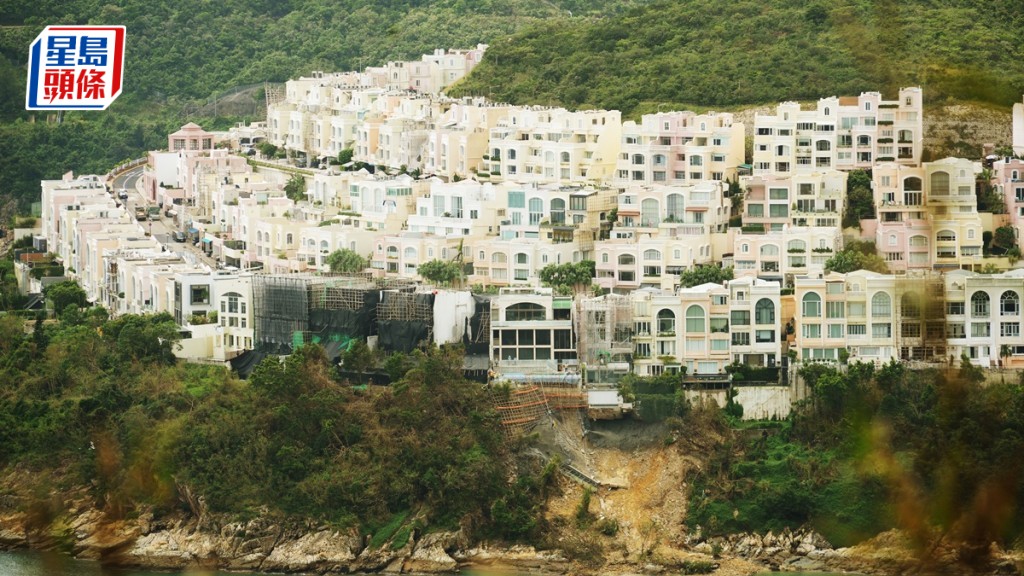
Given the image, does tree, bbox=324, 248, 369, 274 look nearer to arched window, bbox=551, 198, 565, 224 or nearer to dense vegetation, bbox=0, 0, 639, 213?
arched window, bbox=551, 198, 565, 224

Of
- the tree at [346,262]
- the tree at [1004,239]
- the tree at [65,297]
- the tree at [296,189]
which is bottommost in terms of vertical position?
the tree at [65,297]

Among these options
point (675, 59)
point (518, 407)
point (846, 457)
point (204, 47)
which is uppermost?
point (204, 47)

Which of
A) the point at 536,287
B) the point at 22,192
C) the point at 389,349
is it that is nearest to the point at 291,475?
the point at 389,349

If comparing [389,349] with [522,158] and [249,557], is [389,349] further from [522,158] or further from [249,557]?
[522,158]

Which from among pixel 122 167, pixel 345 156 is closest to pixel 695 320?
pixel 345 156

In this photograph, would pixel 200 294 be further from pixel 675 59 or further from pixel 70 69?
pixel 675 59

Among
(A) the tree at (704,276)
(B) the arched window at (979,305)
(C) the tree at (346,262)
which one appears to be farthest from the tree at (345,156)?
(B) the arched window at (979,305)

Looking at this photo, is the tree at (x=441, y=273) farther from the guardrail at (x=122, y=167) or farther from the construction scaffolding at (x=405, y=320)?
the guardrail at (x=122, y=167)
